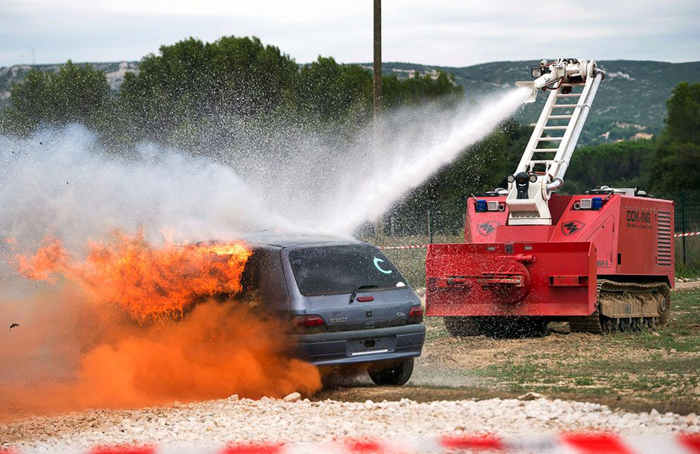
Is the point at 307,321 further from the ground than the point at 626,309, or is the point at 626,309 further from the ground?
the point at 307,321

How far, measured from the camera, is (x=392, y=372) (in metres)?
11.7

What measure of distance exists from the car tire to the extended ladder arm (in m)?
5.95

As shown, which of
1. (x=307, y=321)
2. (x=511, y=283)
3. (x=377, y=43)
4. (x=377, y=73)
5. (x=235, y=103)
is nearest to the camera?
(x=307, y=321)

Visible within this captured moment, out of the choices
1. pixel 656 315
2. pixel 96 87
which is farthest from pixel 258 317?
pixel 96 87

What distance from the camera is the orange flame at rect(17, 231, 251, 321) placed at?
38.3ft

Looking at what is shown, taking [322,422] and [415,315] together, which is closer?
[322,422]

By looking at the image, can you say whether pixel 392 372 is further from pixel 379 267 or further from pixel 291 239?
pixel 291 239

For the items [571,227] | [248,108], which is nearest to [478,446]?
[571,227]

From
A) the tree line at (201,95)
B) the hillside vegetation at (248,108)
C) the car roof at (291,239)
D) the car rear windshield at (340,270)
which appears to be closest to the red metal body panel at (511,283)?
the car roof at (291,239)

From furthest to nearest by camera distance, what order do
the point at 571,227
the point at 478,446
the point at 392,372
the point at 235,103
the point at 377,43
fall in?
1. the point at 235,103
2. the point at 377,43
3. the point at 571,227
4. the point at 392,372
5. the point at 478,446

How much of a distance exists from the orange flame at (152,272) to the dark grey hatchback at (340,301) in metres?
0.29

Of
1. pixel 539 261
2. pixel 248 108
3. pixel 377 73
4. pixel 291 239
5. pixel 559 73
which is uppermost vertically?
pixel 377 73

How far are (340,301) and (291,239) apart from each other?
1.11m

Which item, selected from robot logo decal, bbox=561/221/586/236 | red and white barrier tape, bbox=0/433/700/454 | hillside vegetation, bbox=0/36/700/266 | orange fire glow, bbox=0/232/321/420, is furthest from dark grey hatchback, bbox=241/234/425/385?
hillside vegetation, bbox=0/36/700/266
